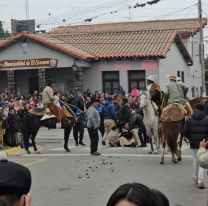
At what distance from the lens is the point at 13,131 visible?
20.5 metres

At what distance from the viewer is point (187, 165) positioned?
1451cm

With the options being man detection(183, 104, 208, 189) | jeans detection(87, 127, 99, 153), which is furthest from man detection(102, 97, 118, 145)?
man detection(183, 104, 208, 189)

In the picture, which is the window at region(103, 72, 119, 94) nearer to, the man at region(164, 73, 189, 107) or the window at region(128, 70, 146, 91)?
the window at region(128, 70, 146, 91)

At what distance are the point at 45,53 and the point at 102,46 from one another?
4190 mm

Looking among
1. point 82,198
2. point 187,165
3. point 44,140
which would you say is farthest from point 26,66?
point 82,198

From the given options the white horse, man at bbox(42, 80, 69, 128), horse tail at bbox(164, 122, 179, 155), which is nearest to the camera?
horse tail at bbox(164, 122, 179, 155)

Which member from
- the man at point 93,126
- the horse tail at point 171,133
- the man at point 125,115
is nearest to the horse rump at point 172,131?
the horse tail at point 171,133

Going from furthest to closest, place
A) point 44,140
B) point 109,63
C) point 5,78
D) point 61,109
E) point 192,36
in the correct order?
1. point 192,36
2. point 5,78
3. point 109,63
4. point 44,140
5. point 61,109

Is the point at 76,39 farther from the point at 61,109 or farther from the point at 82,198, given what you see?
the point at 82,198

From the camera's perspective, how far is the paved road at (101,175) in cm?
1059

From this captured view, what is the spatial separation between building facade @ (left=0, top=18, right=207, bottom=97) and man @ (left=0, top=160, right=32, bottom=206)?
3265 cm

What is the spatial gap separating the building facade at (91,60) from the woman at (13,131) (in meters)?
16.1

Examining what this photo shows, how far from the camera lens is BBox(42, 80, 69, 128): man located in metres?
18.1

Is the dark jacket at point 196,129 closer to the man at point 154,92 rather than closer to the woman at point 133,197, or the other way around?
the man at point 154,92
